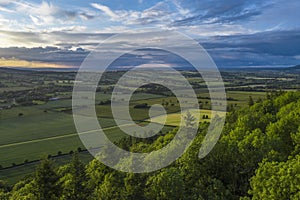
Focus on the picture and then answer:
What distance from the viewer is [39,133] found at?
104 metres

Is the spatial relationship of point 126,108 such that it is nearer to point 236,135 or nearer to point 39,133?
point 39,133

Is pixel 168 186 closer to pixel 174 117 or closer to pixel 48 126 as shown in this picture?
pixel 174 117

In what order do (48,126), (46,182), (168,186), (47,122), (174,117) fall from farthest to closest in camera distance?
(47,122), (174,117), (48,126), (46,182), (168,186)

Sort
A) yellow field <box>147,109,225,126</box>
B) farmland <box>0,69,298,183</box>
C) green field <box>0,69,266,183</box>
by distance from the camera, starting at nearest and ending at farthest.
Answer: green field <box>0,69,266,183</box> → farmland <box>0,69,298,183</box> → yellow field <box>147,109,225,126</box>

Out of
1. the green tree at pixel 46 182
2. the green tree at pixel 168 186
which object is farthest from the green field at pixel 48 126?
the green tree at pixel 168 186

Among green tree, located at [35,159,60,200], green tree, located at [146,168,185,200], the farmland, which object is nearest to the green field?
the farmland

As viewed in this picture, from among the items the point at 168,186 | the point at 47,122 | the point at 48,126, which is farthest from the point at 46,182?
the point at 47,122

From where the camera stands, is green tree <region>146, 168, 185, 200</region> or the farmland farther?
the farmland

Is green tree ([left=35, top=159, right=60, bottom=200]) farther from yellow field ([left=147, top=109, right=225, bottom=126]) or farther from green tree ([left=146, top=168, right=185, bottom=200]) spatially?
yellow field ([left=147, top=109, right=225, bottom=126])

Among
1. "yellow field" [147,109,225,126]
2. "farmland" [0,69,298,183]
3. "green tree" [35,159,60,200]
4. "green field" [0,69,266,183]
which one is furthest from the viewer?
"yellow field" [147,109,225,126]

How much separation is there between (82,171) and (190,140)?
12.6m

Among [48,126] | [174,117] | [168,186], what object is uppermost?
[168,186]

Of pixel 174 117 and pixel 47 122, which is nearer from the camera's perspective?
pixel 174 117

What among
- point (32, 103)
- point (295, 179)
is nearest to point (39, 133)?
point (32, 103)
